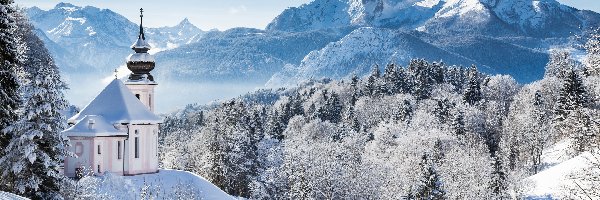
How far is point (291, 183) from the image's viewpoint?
70.8m

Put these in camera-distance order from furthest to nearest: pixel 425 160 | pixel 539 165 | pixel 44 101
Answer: pixel 539 165, pixel 425 160, pixel 44 101

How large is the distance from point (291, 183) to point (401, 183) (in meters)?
11.6

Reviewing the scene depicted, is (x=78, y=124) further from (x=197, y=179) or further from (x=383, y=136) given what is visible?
(x=383, y=136)

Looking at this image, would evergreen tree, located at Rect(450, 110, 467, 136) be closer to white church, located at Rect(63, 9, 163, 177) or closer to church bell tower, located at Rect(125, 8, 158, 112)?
church bell tower, located at Rect(125, 8, 158, 112)

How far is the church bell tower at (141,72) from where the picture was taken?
5366cm

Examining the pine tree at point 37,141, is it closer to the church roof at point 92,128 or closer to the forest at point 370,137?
the forest at point 370,137

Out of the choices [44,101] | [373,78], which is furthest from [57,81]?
[373,78]

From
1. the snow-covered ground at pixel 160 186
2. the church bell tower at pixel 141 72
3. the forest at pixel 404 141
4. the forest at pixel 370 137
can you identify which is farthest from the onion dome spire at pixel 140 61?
the forest at pixel 404 141

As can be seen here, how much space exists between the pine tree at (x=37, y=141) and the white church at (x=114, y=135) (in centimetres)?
1456

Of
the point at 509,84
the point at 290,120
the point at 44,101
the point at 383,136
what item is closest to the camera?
the point at 44,101

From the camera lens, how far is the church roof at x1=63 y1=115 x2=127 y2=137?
45.2m

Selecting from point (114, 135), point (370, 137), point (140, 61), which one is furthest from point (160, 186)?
point (370, 137)

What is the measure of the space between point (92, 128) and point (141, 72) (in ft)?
34.3

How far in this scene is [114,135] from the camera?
46.4m
